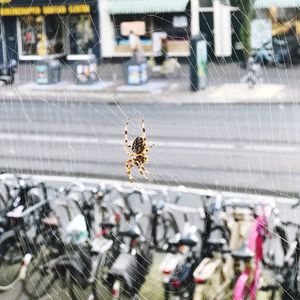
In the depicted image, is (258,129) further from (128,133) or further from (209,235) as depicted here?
(128,133)

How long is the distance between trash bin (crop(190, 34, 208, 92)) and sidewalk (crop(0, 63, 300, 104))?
2 cm

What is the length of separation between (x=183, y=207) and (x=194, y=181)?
30 cm

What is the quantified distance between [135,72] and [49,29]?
0.34m

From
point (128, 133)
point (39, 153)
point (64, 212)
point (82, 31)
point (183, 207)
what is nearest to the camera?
point (128, 133)

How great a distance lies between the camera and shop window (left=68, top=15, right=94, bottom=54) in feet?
7.46

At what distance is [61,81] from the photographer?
259cm

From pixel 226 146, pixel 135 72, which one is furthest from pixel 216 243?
pixel 135 72

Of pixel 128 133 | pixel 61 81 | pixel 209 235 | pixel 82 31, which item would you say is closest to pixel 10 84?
pixel 61 81

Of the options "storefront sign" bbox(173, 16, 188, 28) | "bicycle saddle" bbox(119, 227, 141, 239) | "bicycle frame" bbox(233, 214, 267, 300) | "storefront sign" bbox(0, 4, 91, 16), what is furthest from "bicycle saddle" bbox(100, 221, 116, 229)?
"storefront sign" bbox(173, 16, 188, 28)

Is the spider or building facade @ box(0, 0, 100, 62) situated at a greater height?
building facade @ box(0, 0, 100, 62)

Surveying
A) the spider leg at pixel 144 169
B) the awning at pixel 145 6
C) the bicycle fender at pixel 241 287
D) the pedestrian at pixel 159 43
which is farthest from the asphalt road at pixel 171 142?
the bicycle fender at pixel 241 287

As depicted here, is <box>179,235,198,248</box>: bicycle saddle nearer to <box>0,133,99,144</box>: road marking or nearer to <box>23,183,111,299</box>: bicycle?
<box>23,183,111,299</box>: bicycle

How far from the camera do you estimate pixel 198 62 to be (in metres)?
2.21

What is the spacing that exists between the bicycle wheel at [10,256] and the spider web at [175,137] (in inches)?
4.9
